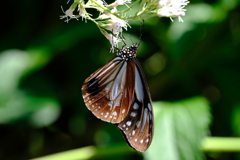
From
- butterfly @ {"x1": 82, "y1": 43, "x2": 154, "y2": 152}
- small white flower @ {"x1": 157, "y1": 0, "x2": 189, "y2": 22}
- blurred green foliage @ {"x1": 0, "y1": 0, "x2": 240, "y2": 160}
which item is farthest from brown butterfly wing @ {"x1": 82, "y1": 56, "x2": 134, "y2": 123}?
blurred green foliage @ {"x1": 0, "y1": 0, "x2": 240, "y2": 160}

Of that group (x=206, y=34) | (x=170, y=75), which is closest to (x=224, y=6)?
(x=206, y=34)

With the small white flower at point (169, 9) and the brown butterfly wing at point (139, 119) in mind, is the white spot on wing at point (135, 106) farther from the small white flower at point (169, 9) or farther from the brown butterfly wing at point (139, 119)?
the small white flower at point (169, 9)

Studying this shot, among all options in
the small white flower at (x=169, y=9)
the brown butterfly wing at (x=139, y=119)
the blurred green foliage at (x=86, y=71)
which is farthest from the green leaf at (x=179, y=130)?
the small white flower at (x=169, y=9)

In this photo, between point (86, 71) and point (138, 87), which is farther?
point (86, 71)

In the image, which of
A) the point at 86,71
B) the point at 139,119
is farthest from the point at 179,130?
the point at 86,71

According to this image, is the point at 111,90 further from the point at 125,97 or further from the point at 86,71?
the point at 86,71

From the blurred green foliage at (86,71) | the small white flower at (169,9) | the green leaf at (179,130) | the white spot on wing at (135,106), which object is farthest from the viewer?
the blurred green foliage at (86,71)

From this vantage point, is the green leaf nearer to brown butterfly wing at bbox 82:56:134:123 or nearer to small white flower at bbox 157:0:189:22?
brown butterfly wing at bbox 82:56:134:123

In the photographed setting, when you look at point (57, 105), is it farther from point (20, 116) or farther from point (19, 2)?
point (19, 2)
